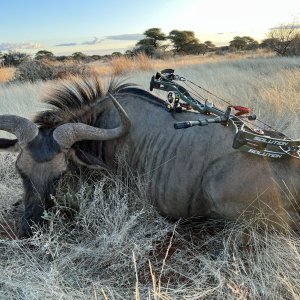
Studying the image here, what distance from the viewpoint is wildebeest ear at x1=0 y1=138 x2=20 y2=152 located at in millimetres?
3582

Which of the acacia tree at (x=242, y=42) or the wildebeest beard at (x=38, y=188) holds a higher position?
the wildebeest beard at (x=38, y=188)

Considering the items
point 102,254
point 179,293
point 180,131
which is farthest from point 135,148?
point 179,293

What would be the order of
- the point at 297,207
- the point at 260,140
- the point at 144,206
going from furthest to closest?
1. the point at 144,206
2. the point at 297,207
3. the point at 260,140

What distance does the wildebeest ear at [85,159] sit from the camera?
3.57 meters

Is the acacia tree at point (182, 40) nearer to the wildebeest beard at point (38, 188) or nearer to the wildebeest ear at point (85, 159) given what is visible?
the wildebeest ear at point (85, 159)

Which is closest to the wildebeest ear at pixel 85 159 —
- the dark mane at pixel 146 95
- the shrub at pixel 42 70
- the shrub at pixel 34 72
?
the dark mane at pixel 146 95

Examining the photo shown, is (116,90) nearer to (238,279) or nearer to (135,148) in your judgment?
(135,148)

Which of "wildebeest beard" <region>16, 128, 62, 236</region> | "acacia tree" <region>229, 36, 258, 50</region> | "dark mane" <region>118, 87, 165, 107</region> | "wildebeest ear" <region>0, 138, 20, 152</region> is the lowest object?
"acacia tree" <region>229, 36, 258, 50</region>

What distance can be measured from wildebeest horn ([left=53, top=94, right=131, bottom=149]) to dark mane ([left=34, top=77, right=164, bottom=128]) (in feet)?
1.46

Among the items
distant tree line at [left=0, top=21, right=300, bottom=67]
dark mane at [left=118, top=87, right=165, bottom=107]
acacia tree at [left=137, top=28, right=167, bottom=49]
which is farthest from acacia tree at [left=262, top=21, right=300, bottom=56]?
dark mane at [left=118, top=87, right=165, bottom=107]

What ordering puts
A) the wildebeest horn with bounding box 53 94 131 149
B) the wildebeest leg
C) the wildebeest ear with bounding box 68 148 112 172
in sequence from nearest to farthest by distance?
the wildebeest leg → the wildebeest horn with bounding box 53 94 131 149 → the wildebeest ear with bounding box 68 148 112 172

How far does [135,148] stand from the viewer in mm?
3805

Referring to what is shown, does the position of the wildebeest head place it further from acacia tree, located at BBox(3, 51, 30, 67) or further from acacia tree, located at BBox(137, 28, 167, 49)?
acacia tree, located at BBox(137, 28, 167, 49)

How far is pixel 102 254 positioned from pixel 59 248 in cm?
38
